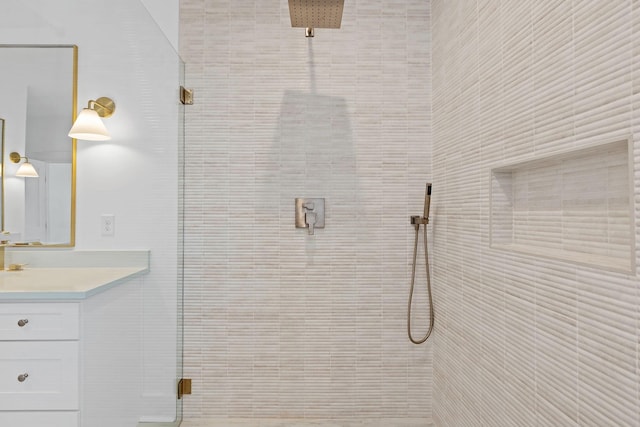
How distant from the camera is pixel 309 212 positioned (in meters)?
2.13

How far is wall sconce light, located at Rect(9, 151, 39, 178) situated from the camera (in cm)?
120

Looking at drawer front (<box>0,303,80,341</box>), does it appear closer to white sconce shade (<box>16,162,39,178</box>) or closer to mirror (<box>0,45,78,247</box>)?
mirror (<box>0,45,78,247</box>)

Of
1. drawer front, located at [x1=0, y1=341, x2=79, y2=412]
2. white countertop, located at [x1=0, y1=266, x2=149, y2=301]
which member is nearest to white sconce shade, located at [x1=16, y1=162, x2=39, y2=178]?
white countertop, located at [x1=0, y1=266, x2=149, y2=301]

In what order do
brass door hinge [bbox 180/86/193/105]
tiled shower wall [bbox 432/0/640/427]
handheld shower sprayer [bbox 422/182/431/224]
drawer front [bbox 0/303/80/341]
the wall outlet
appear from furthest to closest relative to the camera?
brass door hinge [bbox 180/86/193/105] → handheld shower sprayer [bbox 422/182/431/224] → the wall outlet → drawer front [bbox 0/303/80/341] → tiled shower wall [bbox 432/0/640/427]

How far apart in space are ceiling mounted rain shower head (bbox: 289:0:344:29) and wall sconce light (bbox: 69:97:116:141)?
89cm

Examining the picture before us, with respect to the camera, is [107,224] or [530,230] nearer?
[530,230]

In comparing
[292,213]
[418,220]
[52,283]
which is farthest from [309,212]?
[52,283]

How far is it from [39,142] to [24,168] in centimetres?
11

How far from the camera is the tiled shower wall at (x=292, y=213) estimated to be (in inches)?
84.7

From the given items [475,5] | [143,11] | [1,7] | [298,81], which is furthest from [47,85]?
[475,5]

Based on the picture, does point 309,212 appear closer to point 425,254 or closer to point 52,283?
point 425,254

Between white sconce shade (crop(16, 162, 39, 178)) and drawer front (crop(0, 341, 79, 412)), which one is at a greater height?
white sconce shade (crop(16, 162, 39, 178))

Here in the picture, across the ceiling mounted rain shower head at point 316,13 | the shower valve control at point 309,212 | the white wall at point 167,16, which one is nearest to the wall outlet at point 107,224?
the shower valve control at point 309,212

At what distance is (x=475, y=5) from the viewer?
1.63 metres
